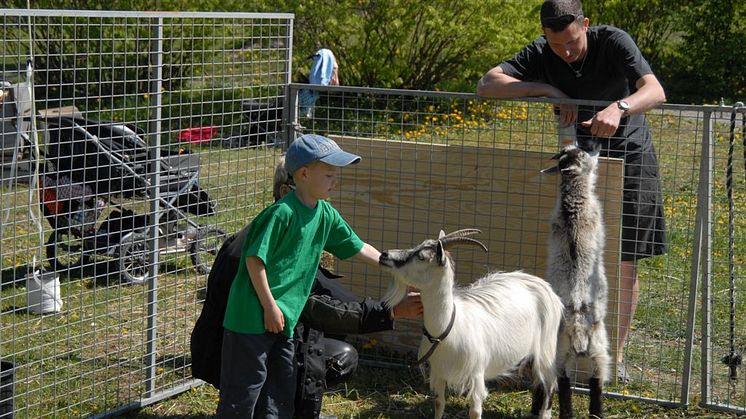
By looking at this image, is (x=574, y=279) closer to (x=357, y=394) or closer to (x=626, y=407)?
(x=626, y=407)

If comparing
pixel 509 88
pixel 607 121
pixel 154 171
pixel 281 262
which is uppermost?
pixel 509 88

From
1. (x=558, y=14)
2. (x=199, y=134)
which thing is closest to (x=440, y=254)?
(x=558, y=14)

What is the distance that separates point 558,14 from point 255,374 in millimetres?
2496

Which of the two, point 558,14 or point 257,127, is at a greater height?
point 558,14

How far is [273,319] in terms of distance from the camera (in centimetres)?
398

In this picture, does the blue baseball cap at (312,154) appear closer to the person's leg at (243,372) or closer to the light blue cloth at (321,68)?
the person's leg at (243,372)

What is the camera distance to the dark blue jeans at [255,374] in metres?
4.09

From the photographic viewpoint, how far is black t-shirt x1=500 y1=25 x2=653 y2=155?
17.1 feet

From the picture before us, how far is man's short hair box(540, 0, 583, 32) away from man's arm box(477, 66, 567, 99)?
1.16 feet

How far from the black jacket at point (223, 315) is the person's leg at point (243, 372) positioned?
36 centimetres

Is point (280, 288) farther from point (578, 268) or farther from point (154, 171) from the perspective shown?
point (578, 268)

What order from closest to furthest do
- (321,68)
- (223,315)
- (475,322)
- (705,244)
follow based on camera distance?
1. (223,315)
2. (475,322)
3. (705,244)
4. (321,68)

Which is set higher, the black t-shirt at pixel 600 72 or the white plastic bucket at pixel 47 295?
the black t-shirt at pixel 600 72

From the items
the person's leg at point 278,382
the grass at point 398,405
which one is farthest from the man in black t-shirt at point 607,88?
the person's leg at point 278,382
